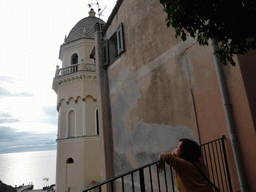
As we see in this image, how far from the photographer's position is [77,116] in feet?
61.2

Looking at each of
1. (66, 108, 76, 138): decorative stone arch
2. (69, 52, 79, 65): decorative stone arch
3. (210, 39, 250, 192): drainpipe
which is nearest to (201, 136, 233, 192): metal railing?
(210, 39, 250, 192): drainpipe

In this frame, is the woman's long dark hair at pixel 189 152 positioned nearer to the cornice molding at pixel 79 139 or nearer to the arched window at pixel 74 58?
the cornice molding at pixel 79 139

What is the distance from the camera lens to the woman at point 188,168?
255 centimetres

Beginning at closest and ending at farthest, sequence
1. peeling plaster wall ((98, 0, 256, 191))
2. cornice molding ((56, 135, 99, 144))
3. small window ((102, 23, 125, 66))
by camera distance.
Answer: peeling plaster wall ((98, 0, 256, 191))
small window ((102, 23, 125, 66))
cornice molding ((56, 135, 99, 144))

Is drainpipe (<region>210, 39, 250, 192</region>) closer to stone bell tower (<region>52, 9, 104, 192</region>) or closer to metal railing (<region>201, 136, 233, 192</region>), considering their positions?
metal railing (<region>201, 136, 233, 192</region>)

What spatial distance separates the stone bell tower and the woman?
15643 mm

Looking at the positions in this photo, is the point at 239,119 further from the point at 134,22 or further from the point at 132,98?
the point at 134,22

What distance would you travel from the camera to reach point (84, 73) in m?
19.0

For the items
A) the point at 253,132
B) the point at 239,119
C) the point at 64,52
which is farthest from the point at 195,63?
the point at 64,52

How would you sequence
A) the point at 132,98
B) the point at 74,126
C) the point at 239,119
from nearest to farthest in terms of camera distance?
the point at 239,119 → the point at 132,98 → the point at 74,126

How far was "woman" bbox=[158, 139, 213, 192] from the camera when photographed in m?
2.55

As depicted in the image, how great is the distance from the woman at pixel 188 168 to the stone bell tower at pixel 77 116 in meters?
15.6

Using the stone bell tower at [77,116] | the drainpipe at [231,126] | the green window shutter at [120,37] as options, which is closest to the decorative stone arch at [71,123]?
the stone bell tower at [77,116]

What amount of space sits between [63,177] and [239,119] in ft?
55.3
